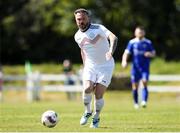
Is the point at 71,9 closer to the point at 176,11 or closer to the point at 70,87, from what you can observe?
the point at 176,11

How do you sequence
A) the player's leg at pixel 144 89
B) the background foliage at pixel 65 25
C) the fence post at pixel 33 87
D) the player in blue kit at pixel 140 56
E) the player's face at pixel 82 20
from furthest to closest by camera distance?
the background foliage at pixel 65 25, the fence post at pixel 33 87, the player in blue kit at pixel 140 56, the player's leg at pixel 144 89, the player's face at pixel 82 20

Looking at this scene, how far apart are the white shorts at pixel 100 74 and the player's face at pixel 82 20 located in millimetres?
866

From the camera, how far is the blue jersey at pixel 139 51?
78.4 feet

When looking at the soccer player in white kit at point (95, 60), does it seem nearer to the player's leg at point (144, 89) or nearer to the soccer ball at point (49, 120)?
the soccer ball at point (49, 120)

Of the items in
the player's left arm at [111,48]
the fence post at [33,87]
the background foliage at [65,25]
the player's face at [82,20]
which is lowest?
the fence post at [33,87]

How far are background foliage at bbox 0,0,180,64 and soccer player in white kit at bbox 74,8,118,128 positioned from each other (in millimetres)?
46877

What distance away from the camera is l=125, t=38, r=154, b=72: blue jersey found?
2389 cm

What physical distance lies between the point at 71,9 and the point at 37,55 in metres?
5.63

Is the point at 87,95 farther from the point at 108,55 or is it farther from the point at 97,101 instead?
the point at 108,55

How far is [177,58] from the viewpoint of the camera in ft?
212

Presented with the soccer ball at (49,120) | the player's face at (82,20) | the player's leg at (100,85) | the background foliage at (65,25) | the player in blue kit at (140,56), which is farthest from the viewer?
the background foliage at (65,25)

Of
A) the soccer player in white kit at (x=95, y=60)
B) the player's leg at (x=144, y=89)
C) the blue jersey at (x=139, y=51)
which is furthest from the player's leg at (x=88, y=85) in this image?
the blue jersey at (x=139, y=51)

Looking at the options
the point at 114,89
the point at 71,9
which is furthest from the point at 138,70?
the point at 71,9

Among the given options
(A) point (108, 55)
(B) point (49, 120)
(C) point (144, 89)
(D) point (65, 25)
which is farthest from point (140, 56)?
(D) point (65, 25)
